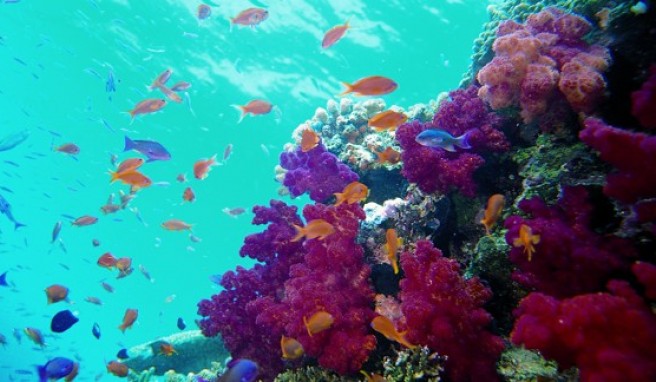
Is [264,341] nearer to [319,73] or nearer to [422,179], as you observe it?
[422,179]

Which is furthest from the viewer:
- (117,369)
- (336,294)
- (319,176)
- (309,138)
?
(117,369)

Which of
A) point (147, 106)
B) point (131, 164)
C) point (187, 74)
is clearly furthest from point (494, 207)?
point (187, 74)

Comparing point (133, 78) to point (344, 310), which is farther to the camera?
point (133, 78)

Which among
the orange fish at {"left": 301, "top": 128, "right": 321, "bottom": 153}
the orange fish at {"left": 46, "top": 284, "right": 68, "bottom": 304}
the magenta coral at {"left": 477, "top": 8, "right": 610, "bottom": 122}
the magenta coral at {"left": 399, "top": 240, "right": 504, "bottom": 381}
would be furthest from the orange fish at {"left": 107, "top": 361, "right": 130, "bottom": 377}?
the magenta coral at {"left": 477, "top": 8, "right": 610, "bottom": 122}

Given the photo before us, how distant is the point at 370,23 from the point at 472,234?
69.8 ft

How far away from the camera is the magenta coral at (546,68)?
3.96 meters

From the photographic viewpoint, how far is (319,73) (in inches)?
1107

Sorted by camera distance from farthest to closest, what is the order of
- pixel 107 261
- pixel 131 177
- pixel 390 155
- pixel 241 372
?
pixel 107 261 < pixel 131 177 < pixel 390 155 < pixel 241 372

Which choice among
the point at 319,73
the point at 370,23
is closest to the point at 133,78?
the point at 319,73

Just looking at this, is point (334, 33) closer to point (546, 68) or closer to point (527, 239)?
point (546, 68)

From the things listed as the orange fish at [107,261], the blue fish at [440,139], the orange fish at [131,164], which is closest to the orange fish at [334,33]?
the blue fish at [440,139]

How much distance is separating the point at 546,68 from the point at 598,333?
3219 mm

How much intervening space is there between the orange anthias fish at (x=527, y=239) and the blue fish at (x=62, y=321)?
6626 millimetres

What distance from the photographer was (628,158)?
8.79 feet
